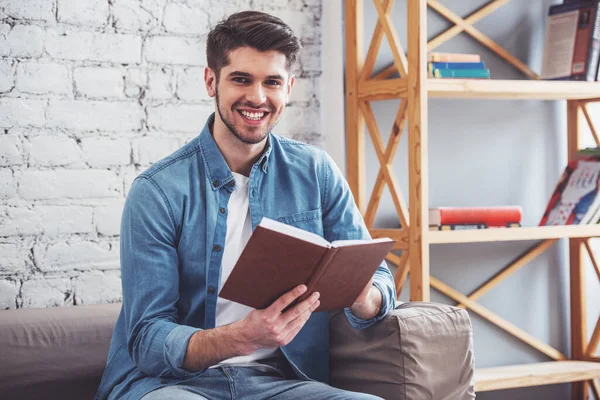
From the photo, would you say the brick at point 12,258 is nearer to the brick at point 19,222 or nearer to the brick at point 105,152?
the brick at point 19,222

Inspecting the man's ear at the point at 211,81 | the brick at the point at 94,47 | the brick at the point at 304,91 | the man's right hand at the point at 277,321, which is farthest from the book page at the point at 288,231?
the brick at the point at 304,91

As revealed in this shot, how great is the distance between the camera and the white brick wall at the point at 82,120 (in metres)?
2.42

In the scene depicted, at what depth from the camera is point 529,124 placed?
10.8 ft

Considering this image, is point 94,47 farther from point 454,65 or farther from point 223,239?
point 454,65

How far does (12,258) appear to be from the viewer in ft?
7.93

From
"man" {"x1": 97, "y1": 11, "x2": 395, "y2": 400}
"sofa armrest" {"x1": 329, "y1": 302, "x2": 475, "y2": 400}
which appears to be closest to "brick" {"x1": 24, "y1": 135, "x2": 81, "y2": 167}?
"man" {"x1": 97, "y1": 11, "x2": 395, "y2": 400}

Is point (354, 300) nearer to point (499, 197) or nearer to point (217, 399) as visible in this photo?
point (217, 399)

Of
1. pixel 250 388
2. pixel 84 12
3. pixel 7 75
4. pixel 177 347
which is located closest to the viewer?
pixel 177 347

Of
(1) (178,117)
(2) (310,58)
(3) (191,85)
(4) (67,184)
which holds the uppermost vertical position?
(2) (310,58)

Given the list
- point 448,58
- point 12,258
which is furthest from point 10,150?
point 448,58

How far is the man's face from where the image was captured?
1.83 meters

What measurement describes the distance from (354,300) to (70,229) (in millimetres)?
1140

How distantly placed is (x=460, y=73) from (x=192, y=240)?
136 centimetres

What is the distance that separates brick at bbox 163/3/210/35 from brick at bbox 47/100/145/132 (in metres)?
0.29
